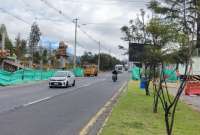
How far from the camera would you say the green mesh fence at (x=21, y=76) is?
1720 inches

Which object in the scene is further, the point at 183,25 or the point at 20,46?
the point at 20,46

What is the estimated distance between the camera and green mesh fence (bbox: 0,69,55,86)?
43688mm

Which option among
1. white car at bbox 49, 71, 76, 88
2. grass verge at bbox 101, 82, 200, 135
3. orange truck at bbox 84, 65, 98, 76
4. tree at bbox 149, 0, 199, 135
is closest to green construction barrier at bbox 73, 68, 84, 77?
orange truck at bbox 84, 65, 98, 76

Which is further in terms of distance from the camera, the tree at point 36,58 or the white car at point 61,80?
the tree at point 36,58

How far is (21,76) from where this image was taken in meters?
49.8

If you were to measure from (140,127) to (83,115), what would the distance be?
14.4 ft

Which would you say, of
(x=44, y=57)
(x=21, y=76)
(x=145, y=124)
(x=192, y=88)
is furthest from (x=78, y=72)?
(x=145, y=124)

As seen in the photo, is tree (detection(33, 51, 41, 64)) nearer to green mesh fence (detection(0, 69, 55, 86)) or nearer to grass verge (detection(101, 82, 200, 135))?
green mesh fence (detection(0, 69, 55, 86))

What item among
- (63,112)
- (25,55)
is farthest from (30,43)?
(63,112)

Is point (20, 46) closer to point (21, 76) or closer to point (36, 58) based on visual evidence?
point (36, 58)

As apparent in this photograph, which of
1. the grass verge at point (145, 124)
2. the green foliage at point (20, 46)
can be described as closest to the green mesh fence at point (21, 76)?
the grass verge at point (145, 124)

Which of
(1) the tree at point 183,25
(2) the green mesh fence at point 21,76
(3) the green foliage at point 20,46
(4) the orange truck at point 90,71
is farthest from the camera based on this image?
(3) the green foliage at point 20,46

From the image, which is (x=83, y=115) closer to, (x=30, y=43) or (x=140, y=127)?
(x=140, y=127)

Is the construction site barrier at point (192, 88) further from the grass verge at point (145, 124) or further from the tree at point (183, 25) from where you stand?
the tree at point (183, 25)
